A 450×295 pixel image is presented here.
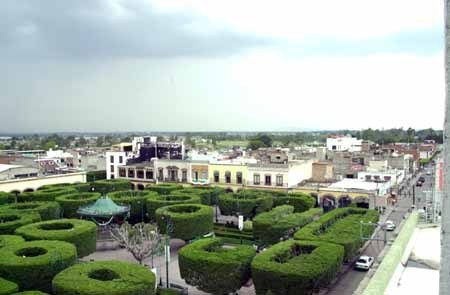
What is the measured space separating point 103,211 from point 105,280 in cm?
1635

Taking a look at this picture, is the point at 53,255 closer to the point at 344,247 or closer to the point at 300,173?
the point at 344,247

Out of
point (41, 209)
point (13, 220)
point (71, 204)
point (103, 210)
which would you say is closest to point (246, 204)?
point (103, 210)

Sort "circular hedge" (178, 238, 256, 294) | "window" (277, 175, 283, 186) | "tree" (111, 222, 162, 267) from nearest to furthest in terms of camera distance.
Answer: "circular hedge" (178, 238, 256, 294)
"tree" (111, 222, 162, 267)
"window" (277, 175, 283, 186)

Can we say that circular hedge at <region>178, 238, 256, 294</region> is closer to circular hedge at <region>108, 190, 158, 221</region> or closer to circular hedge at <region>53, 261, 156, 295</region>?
circular hedge at <region>53, 261, 156, 295</region>

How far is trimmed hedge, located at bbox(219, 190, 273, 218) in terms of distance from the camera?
1683 inches

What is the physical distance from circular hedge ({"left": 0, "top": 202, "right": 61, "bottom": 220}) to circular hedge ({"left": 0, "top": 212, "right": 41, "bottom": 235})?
133 cm

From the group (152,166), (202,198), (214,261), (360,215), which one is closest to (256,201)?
(202,198)

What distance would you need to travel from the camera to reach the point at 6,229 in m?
32.2

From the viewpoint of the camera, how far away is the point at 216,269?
24.3 m

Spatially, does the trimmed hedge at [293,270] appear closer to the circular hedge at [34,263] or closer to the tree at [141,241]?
the tree at [141,241]

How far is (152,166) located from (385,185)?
34.8 meters

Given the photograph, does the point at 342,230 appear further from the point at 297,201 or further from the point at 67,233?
the point at 67,233

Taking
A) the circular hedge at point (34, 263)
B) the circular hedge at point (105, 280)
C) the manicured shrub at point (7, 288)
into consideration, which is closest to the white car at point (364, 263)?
the circular hedge at point (105, 280)

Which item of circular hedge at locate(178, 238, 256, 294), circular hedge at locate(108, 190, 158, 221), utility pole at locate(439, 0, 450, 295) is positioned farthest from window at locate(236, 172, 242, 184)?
utility pole at locate(439, 0, 450, 295)
